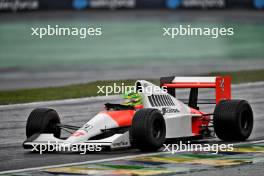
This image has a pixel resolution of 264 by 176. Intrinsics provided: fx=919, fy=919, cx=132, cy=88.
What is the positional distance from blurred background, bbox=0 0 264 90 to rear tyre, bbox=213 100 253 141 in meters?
16.8

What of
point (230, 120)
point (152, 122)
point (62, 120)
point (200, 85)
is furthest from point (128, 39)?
point (152, 122)

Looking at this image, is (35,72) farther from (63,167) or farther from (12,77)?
(63,167)

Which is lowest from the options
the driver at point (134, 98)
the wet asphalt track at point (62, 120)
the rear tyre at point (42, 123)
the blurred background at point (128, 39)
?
the wet asphalt track at point (62, 120)

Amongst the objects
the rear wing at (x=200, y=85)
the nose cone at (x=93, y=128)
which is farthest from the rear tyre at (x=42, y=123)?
the rear wing at (x=200, y=85)

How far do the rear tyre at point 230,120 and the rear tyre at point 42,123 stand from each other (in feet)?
8.39

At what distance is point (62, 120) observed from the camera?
1872 cm

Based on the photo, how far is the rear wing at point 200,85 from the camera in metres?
15.7

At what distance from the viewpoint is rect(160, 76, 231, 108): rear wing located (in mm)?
15703

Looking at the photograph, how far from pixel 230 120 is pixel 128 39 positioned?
30397mm

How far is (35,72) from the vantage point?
31922 mm

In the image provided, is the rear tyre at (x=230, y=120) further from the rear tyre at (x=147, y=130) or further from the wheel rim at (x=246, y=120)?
the rear tyre at (x=147, y=130)

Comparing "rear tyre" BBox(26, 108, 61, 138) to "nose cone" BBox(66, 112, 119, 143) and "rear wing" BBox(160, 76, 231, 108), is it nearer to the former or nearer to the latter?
"nose cone" BBox(66, 112, 119, 143)

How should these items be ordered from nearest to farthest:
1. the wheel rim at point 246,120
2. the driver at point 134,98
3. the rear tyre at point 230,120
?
the driver at point 134,98, the rear tyre at point 230,120, the wheel rim at point 246,120

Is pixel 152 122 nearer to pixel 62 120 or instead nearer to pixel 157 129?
pixel 157 129
